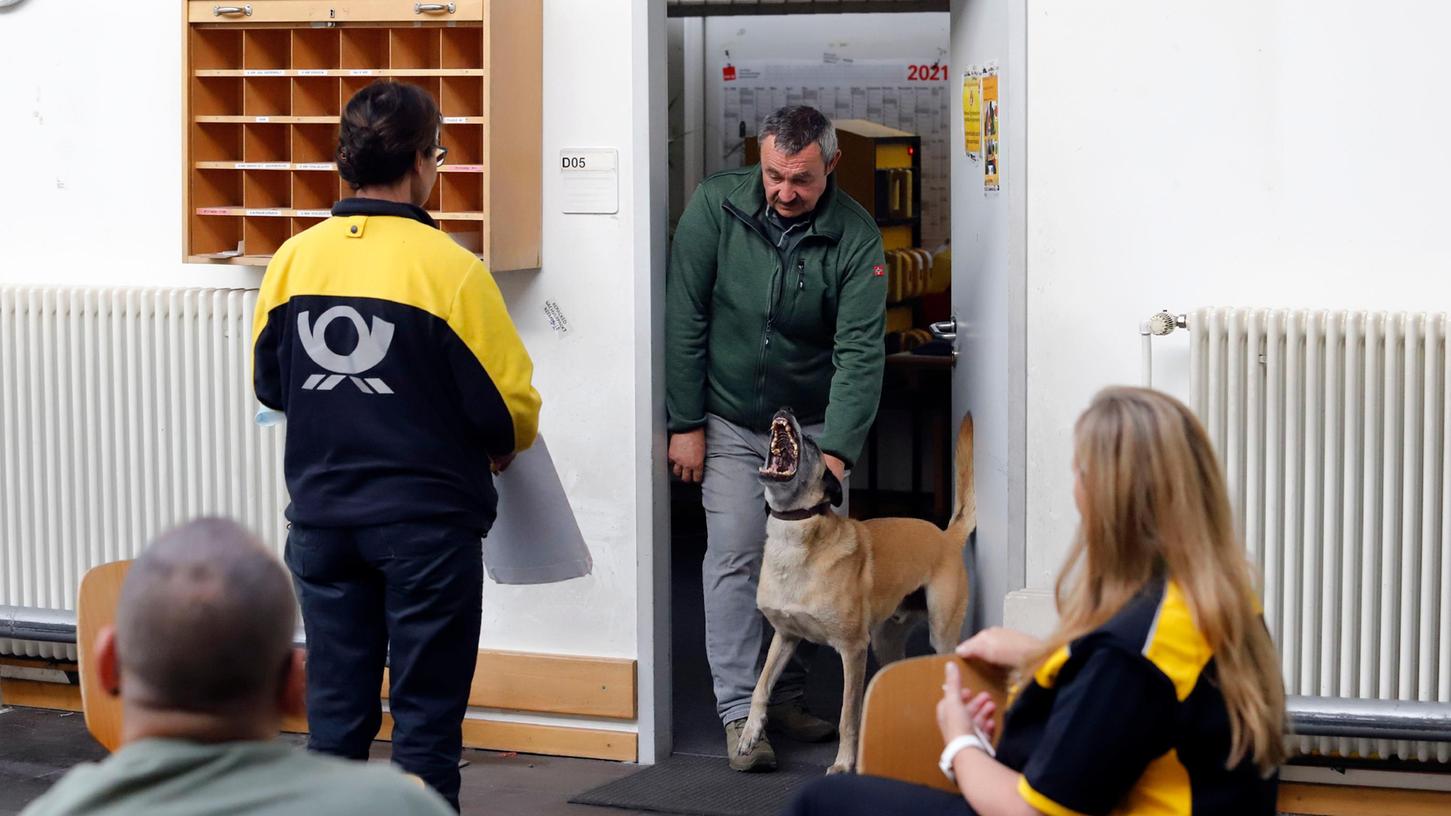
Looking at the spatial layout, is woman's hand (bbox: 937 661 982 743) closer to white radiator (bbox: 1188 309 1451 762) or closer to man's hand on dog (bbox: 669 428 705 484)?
white radiator (bbox: 1188 309 1451 762)

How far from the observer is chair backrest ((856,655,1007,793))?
90.2 inches

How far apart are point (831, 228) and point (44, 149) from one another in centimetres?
227

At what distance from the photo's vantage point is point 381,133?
286cm

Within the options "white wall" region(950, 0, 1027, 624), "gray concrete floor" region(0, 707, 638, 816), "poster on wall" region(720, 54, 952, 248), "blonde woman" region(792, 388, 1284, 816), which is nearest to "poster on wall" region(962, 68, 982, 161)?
"white wall" region(950, 0, 1027, 624)

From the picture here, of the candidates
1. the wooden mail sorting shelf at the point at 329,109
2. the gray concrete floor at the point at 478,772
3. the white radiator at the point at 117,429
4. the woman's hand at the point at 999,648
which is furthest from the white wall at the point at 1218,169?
the white radiator at the point at 117,429

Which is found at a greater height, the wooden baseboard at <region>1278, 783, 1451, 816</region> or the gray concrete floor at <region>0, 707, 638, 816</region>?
the wooden baseboard at <region>1278, 783, 1451, 816</region>

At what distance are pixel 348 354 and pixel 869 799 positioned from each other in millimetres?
1263

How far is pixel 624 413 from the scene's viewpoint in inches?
167

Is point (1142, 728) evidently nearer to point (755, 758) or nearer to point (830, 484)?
point (830, 484)

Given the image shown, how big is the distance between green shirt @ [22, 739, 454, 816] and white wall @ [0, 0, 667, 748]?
283 cm

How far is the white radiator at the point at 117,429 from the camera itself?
4418 mm

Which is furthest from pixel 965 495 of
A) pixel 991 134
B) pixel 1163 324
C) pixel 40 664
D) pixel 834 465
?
pixel 40 664

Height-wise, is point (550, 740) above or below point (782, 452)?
below

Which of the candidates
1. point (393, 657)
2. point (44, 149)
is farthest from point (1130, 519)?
point (44, 149)
